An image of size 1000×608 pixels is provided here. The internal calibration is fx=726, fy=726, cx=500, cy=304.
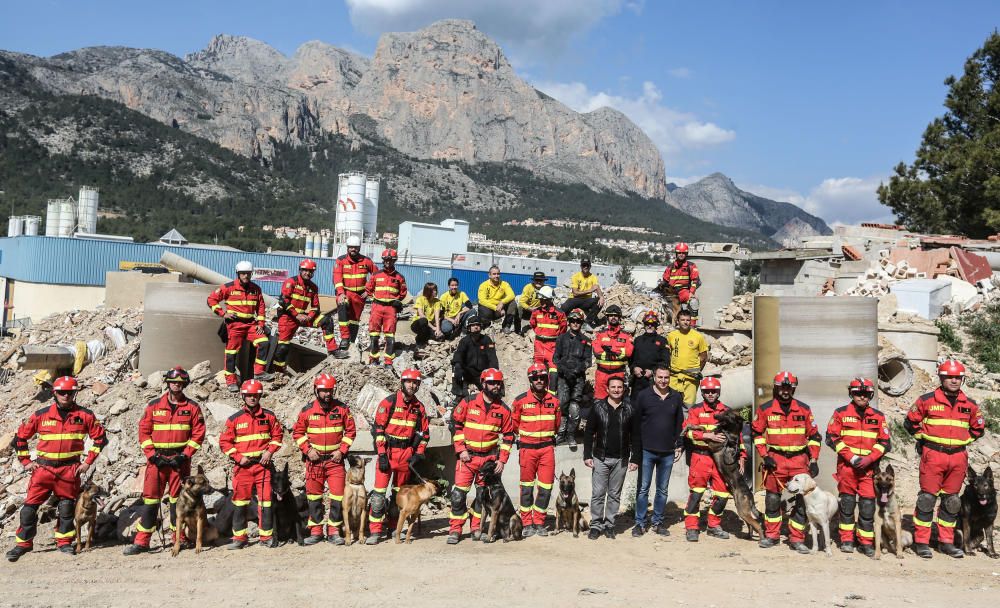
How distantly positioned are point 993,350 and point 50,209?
59549 millimetres

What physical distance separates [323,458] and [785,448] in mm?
4681

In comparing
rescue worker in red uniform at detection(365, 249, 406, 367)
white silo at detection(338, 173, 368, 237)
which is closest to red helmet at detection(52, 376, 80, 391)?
rescue worker in red uniform at detection(365, 249, 406, 367)

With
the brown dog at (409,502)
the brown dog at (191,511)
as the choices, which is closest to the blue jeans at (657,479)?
the brown dog at (409,502)

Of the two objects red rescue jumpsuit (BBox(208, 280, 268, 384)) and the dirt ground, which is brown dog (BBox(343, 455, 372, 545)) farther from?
red rescue jumpsuit (BBox(208, 280, 268, 384))

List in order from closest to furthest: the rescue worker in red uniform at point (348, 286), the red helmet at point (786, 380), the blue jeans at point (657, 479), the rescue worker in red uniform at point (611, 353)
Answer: the red helmet at point (786, 380), the blue jeans at point (657, 479), the rescue worker in red uniform at point (611, 353), the rescue worker in red uniform at point (348, 286)

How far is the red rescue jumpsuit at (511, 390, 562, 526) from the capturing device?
24.6 feet

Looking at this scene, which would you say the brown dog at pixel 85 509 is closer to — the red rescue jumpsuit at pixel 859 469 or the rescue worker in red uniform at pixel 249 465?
the rescue worker in red uniform at pixel 249 465

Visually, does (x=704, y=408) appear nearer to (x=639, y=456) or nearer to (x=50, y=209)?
(x=639, y=456)

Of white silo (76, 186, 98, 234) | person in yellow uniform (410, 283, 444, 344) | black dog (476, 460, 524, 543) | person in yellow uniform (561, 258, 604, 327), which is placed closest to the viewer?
black dog (476, 460, 524, 543)

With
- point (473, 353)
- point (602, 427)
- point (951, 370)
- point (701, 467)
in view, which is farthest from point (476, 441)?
point (951, 370)

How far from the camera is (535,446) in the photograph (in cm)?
749

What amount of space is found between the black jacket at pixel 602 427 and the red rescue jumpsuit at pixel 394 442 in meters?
1.72

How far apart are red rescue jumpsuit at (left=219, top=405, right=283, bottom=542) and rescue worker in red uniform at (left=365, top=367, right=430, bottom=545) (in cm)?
104

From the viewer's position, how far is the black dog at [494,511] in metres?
7.42
